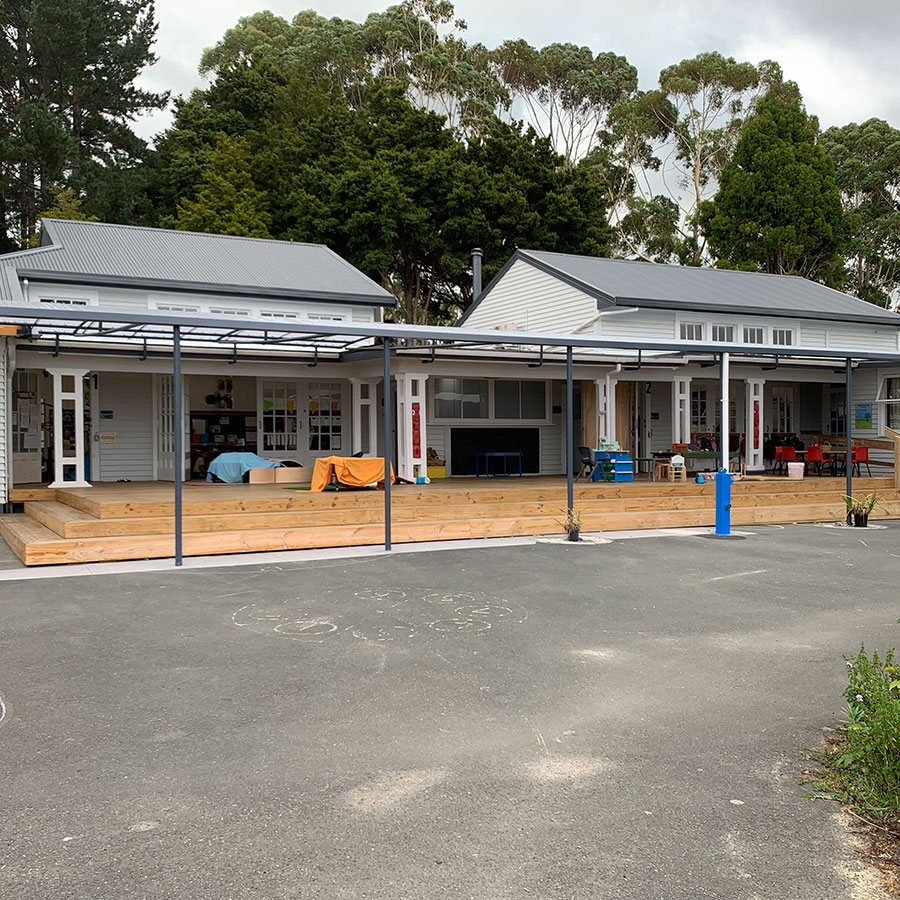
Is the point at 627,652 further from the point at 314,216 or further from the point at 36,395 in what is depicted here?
the point at 314,216

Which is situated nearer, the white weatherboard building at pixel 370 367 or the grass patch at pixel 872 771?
the grass patch at pixel 872 771

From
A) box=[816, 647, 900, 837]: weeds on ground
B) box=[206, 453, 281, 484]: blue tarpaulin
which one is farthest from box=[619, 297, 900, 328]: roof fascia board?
box=[816, 647, 900, 837]: weeds on ground

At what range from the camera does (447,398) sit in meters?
19.0

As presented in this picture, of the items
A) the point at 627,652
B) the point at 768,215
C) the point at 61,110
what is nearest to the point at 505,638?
the point at 627,652

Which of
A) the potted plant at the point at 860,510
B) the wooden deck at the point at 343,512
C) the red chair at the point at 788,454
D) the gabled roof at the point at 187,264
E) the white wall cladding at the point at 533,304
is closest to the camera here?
the wooden deck at the point at 343,512

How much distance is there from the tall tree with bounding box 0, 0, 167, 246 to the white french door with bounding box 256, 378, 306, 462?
23609 mm

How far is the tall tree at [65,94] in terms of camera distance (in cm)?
3612

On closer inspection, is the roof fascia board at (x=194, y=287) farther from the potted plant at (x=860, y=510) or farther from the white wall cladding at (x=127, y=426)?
the potted plant at (x=860, y=510)

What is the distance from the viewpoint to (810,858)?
10.3 feet

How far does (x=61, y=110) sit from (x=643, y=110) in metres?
29.3

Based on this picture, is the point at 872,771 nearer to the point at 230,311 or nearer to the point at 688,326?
the point at 230,311

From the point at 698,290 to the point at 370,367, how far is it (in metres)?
10.1

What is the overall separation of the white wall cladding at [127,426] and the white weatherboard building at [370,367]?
0.10 feet

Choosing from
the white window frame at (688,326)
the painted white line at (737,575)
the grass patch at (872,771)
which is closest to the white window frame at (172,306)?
the white window frame at (688,326)
